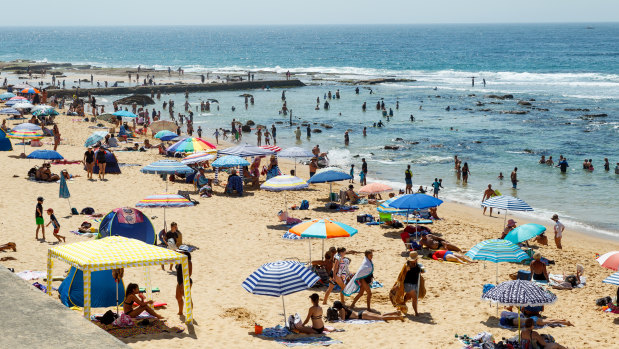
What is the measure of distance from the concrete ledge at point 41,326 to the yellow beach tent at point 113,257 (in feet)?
14.0

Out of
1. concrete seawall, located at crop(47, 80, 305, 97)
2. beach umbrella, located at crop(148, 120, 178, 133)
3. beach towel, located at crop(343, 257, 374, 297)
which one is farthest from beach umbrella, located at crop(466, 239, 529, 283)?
concrete seawall, located at crop(47, 80, 305, 97)

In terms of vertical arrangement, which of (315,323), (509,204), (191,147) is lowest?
(315,323)

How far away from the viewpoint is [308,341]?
11.2 metres

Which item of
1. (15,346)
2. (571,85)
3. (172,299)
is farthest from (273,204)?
(571,85)

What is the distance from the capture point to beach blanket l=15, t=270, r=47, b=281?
43.6 ft

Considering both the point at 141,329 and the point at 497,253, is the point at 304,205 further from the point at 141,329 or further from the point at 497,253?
the point at 141,329

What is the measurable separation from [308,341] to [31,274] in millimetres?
5705

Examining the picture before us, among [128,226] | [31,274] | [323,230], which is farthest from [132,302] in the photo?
[323,230]

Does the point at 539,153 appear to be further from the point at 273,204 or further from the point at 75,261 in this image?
the point at 75,261

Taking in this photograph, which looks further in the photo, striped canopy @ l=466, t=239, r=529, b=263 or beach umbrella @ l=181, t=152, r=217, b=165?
beach umbrella @ l=181, t=152, r=217, b=165

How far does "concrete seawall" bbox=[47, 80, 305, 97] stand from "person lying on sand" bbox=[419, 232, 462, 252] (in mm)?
47196

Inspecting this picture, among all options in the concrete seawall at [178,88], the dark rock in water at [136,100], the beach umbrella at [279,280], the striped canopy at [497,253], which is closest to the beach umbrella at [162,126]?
the dark rock in water at [136,100]

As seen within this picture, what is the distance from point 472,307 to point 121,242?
6480 millimetres

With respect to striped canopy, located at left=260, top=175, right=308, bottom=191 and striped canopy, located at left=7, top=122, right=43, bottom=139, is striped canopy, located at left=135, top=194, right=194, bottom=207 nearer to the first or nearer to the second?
striped canopy, located at left=260, top=175, right=308, bottom=191
